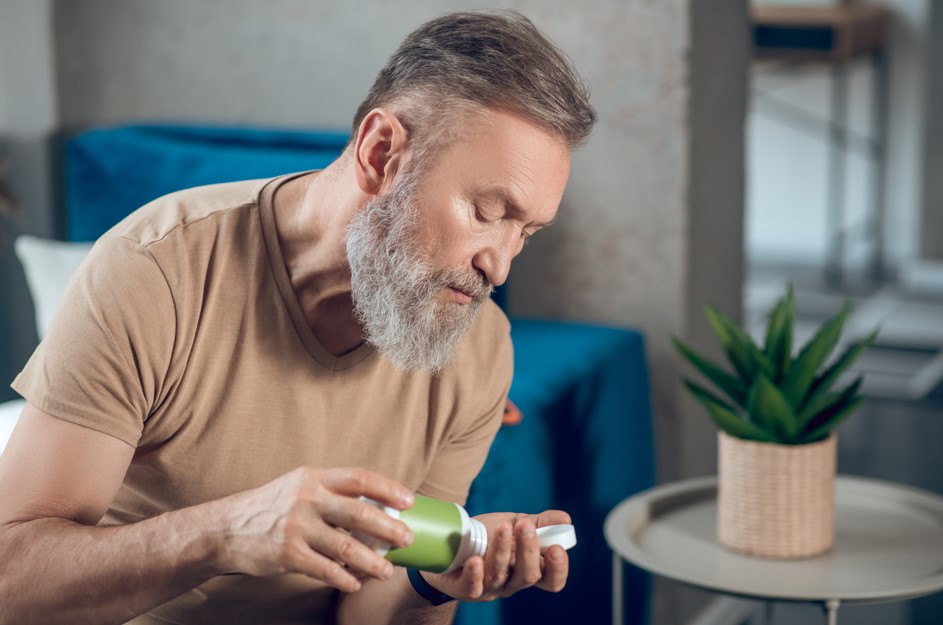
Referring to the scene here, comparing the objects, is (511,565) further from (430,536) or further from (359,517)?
(359,517)

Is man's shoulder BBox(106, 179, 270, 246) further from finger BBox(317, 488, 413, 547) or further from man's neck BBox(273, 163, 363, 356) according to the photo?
finger BBox(317, 488, 413, 547)

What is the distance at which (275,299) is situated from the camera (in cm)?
119

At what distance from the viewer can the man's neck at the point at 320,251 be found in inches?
47.0

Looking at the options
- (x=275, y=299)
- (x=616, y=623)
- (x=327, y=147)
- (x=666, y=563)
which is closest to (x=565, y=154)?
(x=275, y=299)

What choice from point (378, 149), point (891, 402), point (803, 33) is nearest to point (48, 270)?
point (378, 149)

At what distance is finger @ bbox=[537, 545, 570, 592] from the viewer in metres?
1.03

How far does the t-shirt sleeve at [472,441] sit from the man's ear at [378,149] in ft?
0.93

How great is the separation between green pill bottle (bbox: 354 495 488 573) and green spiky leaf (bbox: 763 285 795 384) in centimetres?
73

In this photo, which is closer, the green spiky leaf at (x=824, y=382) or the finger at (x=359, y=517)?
the finger at (x=359, y=517)

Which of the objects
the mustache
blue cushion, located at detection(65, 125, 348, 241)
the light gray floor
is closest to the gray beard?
the mustache

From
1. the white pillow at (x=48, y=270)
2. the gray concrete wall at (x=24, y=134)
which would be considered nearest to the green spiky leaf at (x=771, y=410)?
the white pillow at (x=48, y=270)

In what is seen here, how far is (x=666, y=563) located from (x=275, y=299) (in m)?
0.67

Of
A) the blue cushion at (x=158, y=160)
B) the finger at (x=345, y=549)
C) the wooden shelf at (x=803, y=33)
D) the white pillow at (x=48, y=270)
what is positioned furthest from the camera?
the wooden shelf at (x=803, y=33)

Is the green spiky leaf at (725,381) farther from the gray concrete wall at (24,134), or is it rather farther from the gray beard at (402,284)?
the gray concrete wall at (24,134)
